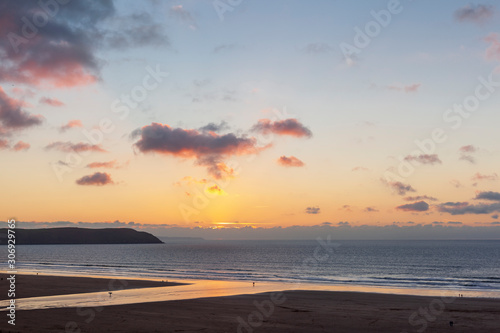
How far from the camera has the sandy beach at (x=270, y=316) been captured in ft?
74.4

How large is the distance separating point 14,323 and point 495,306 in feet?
105

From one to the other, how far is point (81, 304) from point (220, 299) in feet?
34.1

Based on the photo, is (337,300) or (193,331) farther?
(337,300)

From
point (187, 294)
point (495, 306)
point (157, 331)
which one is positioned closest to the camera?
point (157, 331)

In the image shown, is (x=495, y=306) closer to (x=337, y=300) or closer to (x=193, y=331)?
(x=337, y=300)

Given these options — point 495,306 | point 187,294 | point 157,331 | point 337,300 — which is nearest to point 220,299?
point 187,294

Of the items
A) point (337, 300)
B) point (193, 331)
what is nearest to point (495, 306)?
point (337, 300)

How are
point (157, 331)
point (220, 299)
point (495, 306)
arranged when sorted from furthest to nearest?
1. point (220, 299)
2. point (495, 306)
3. point (157, 331)

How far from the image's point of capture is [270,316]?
87.2ft

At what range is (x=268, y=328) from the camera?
896 inches

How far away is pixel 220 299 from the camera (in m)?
35.3

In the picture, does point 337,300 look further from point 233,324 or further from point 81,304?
point 81,304

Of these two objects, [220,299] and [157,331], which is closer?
[157,331]

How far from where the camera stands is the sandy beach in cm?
2267
